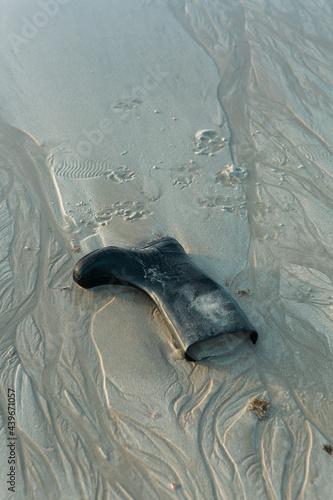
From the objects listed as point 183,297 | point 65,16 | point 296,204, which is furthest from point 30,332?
point 65,16

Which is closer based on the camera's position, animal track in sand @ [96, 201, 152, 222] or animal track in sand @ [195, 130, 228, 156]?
animal track in sand @ [96, 201, 152, 222]

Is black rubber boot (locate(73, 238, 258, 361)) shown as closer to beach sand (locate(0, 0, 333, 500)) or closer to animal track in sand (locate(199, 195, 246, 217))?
beach sand (locate(0, 0, 333, 500))

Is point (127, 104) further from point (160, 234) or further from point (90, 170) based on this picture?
point (160, 234)

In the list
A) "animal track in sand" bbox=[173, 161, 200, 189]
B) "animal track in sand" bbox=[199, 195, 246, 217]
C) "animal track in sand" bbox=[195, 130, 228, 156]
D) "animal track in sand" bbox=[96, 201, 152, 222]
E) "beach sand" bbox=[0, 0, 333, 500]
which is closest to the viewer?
"beach sand" bbox=[0, 0, 333, 500]

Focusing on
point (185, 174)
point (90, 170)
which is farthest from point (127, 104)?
point (185, 174)

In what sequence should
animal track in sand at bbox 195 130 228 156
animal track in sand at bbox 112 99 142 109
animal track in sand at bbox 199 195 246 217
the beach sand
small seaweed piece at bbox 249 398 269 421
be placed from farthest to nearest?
animal track in sand at bbox 112 99 142 109 < animal track in sand at bbox 195 130 228 156 < animal track in sand at bbox 199 195 246 217 < small seaweed piece at bbox 249 398 269 421 < the beach sand

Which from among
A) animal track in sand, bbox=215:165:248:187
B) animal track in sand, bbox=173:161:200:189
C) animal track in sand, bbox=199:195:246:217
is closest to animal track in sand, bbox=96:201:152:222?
animal track in sand, bbox=173:161:200:189

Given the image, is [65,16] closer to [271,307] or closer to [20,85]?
[20,85]

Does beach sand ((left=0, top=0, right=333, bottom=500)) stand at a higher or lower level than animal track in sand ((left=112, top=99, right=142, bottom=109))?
lower
